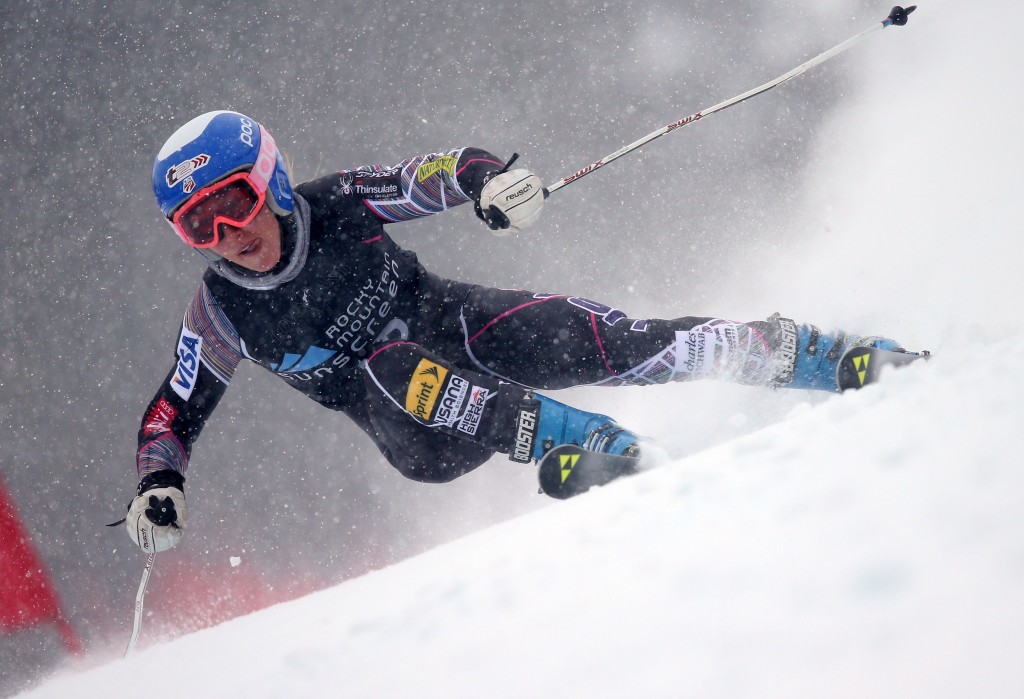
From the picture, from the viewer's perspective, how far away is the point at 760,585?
646mm

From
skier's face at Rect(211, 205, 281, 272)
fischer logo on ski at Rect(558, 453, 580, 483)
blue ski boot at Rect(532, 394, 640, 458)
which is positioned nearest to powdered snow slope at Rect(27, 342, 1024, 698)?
fischer logo on ski at Rect(558, 453, 580, 483)

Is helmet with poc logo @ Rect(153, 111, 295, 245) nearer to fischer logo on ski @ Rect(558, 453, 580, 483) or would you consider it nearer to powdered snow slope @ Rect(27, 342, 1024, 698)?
fischer logo on ski @ Rect(558, 453, 580, 483)

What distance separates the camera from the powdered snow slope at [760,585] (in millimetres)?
549

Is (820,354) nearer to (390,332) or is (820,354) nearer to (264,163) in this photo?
(390,332)

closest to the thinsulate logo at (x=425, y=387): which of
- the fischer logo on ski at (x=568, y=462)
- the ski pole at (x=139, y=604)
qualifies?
the fischer logo on ski at (x=568, y=462)

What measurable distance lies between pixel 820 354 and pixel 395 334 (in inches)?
38.1

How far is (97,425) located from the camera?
392 cm

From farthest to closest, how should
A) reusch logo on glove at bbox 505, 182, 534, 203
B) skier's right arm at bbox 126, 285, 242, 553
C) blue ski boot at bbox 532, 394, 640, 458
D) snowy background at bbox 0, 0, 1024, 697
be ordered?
snowy background at bbox 0, 0, 1024, 697
skier's right arm at bbox 126, 285, 242, 553
reusch logo on glove at bbox 505, 182, 534, 203
blue ski boot at bbox 532, 394, 640, 458

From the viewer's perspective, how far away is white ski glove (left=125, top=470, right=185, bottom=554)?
5.71ft

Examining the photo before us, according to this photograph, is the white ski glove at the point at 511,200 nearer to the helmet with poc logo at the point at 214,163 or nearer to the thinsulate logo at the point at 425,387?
the thinsulate logo at the point at 425,387

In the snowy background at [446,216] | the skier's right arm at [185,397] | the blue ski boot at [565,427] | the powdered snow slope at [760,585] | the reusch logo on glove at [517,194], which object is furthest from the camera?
the snowy background at [446,216]

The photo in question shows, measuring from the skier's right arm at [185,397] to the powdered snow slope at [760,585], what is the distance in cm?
87

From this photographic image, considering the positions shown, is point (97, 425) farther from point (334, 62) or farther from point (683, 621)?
point (683, 621)

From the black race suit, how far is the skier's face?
0.23 ft
